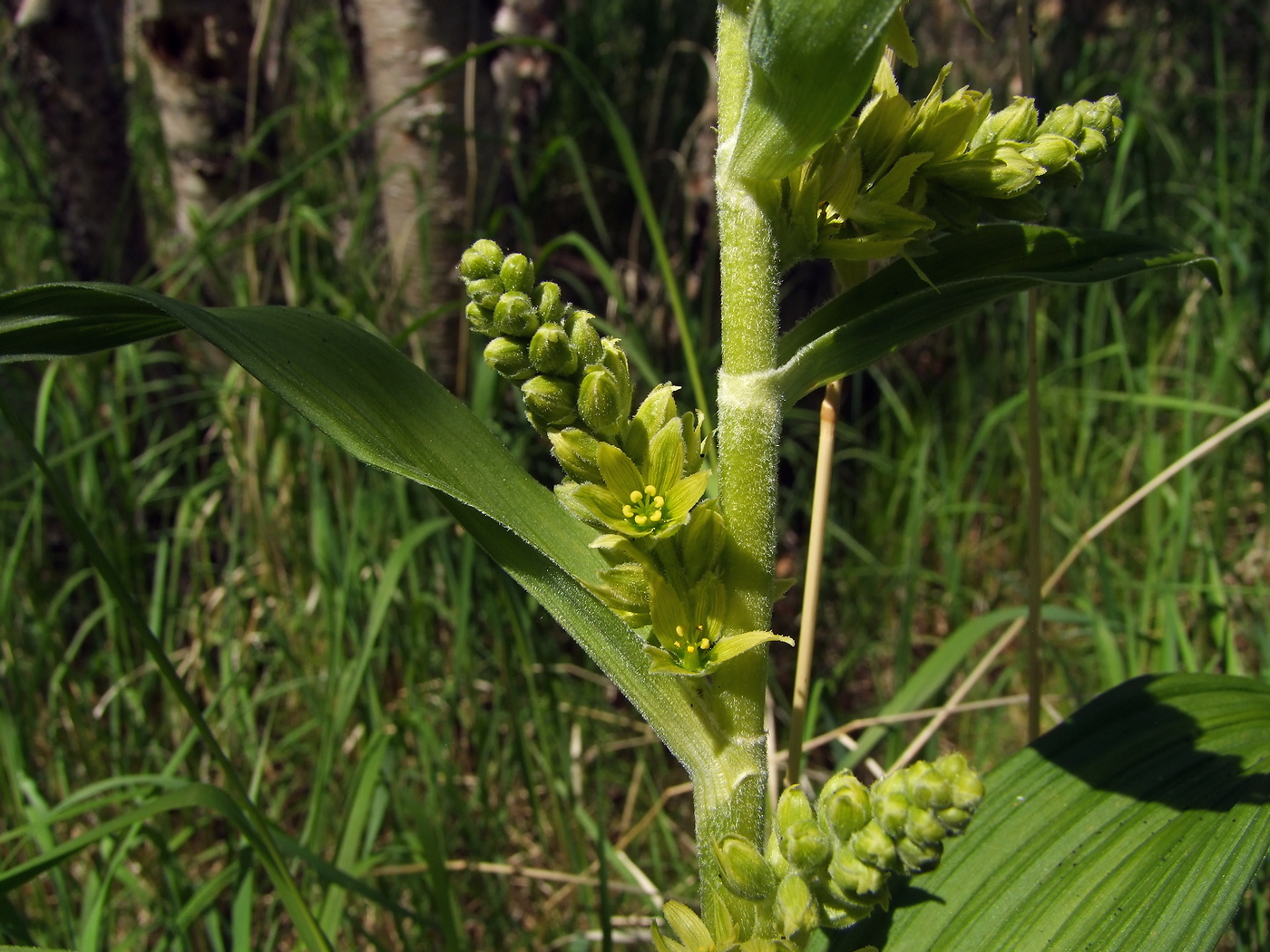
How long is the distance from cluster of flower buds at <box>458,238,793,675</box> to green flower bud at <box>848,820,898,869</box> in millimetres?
159

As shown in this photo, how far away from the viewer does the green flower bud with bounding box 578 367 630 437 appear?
0.75 m

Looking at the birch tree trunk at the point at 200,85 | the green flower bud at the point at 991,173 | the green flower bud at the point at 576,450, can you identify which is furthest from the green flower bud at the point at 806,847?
the birch tree trunk at the point at 200,85

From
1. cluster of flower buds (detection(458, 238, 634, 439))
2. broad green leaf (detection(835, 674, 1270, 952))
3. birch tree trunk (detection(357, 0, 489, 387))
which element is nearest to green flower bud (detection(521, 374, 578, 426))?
cluster of flower buds (detection(458, 238, 634, 439))

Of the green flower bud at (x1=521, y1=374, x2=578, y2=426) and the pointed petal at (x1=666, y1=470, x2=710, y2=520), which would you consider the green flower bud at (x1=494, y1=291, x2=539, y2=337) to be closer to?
the green flower bud at (x1=521, y1=374, x2=578, y2=426)

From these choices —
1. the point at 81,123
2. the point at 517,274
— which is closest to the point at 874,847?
the point at 517,274

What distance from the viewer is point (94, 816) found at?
190cm

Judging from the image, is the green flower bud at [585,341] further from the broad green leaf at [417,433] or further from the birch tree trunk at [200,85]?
the birch tree trunk at [200,85]

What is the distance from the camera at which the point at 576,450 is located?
773 millimetres

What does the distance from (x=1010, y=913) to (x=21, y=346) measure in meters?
1.00

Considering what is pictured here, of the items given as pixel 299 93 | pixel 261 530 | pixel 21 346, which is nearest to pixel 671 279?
pixel 21 346

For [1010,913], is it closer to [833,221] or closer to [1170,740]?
[1170,740]

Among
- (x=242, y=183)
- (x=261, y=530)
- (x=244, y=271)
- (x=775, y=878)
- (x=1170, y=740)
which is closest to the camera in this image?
(x=775, y=878)

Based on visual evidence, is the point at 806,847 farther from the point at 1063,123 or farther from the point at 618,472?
the point at 1063,123

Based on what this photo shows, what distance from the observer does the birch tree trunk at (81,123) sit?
102 inches
